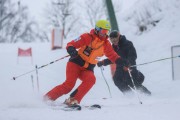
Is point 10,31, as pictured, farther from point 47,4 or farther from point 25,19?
point 47,4

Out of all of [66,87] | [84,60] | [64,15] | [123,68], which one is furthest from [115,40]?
[64,15]

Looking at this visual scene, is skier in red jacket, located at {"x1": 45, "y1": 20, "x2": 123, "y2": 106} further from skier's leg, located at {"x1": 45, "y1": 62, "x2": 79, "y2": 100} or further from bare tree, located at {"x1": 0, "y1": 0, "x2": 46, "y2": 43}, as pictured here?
bare tree, located at {"x1": 0, "y1": 0, "x2": 46, "y2": 43}

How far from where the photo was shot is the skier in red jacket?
634cm

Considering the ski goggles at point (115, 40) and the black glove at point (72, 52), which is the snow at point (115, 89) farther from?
the ski goggles at point (115, 40)

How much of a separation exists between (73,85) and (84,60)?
19.6 inches

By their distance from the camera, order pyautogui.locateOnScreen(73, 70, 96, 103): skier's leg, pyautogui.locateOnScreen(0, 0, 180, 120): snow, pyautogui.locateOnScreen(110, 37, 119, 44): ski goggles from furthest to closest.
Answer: pyautogui.locateOnScreen(110, 37, 119, 44): ski goggles, pyautogui.locateOnScreen(73, 70, 96, 103): skier's leg, pyautogui.locateOnScreen(0, 0, 180, 120): snow

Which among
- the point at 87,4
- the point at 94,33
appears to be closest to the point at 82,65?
the point at 94,33

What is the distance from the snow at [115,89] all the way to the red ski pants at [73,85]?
280 mm

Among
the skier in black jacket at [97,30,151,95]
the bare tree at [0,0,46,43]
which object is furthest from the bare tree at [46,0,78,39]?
the skier in black jacket at [97,30,151,95]

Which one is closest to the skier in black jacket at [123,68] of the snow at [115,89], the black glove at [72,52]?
the snow at [115,89]

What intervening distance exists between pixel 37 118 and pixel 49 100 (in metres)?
1.68

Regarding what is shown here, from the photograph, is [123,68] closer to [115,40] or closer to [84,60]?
[115,40]

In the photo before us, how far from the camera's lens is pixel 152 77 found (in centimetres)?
1267

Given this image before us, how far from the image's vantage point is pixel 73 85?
6.40 meters
